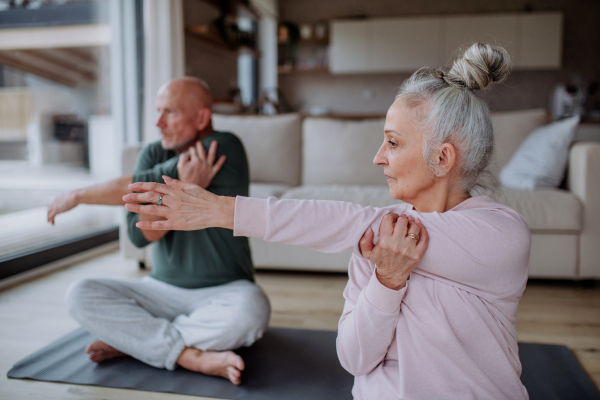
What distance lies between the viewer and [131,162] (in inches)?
109

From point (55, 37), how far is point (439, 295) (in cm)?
335

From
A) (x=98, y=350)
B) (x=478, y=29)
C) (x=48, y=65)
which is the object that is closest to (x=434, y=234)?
(x=98, y=350)

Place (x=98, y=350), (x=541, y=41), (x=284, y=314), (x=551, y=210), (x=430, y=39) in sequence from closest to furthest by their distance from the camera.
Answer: (x=98, y=350) < (x=284, y=314) < (x=551, y=210) < (x=541, y=41) < (x=430, y=39)

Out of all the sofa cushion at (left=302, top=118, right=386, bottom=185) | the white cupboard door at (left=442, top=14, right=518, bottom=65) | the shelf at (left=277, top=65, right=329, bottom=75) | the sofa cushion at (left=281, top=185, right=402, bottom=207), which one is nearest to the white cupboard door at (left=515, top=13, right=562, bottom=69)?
the white cupboard door at (left=442, top=14, right=518, bottom=65)

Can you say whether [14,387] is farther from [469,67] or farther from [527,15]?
[527,15]

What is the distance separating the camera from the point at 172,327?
1.57 metres

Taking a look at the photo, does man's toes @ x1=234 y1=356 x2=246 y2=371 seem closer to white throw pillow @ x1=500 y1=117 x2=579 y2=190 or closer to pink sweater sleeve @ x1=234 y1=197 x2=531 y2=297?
pink sweater sleeve @ x1=234 y1=197 x2=531 y2=297

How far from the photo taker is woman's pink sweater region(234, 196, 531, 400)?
83 cm

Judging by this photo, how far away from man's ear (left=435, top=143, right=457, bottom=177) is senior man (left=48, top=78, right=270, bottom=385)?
83cm

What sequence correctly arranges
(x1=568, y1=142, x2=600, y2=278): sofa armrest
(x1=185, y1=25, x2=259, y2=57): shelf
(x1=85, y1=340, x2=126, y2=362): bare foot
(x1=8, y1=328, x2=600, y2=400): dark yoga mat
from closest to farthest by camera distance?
1. (x1=8, y1=328, x2=600, y2=400): dark yoga mat
2. (x1=85, y1=340, x2=126, y2=362): bare foot
3. (x1=568, y1=142, x2=600, y2=278): sofa armrest
4. (x1=185, y1=25, x2=259, y2=57): shelf

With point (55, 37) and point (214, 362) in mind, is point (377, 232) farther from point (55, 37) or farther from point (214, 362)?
point (55, 37)

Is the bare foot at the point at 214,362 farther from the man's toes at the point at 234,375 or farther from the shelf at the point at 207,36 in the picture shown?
the shelf at the point at 207,36

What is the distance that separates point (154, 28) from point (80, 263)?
1878 millimetres

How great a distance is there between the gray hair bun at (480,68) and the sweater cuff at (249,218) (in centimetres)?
44
